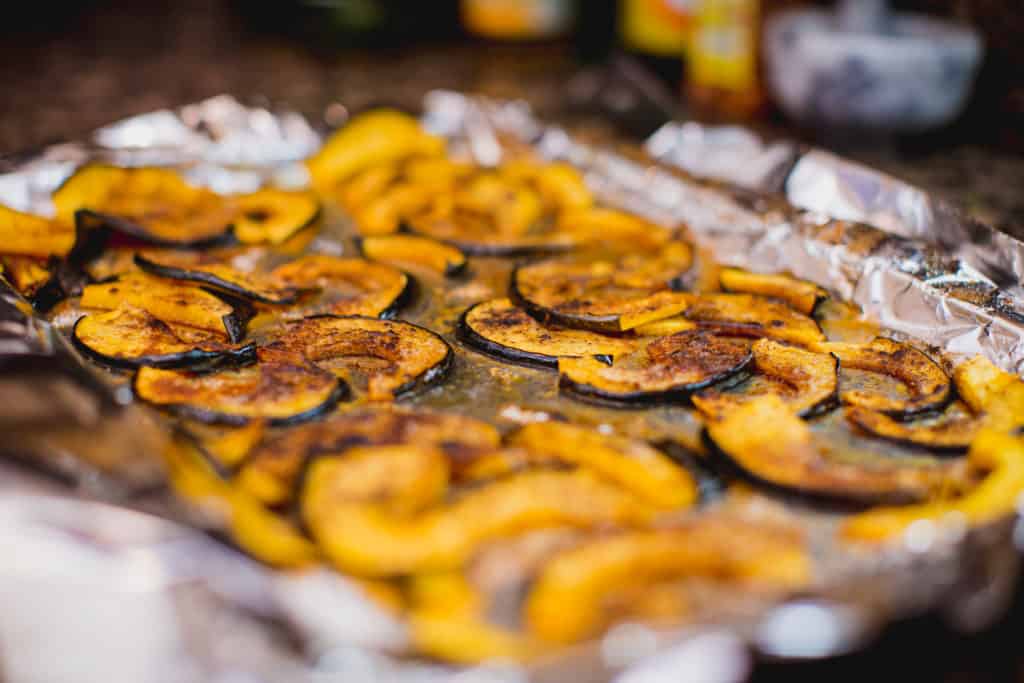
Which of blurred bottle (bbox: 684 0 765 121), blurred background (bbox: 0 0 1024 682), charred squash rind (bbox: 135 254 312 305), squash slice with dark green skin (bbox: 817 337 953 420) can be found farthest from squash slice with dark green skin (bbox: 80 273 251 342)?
blurred bottle (bbox: 684 0 765 121)

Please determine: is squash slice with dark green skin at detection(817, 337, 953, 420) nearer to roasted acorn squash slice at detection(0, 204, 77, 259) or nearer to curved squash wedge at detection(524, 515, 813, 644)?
curved squash wedge at detection(524, 515, 813, 644)

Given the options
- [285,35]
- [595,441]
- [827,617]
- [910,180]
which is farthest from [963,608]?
[285,35]

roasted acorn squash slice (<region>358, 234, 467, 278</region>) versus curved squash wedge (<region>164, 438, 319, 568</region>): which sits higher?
curved squash wedge (<region>164, 438, 319, 568</region>)

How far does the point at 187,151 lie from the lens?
346cm

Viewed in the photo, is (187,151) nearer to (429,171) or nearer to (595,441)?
(429,171)

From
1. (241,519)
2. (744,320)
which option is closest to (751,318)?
(744,320)

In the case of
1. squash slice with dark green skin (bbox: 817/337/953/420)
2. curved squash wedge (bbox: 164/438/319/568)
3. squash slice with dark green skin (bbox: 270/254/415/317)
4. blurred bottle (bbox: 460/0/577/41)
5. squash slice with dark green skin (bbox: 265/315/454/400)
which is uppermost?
blurred bottle (bbox: 460/0/577/41)

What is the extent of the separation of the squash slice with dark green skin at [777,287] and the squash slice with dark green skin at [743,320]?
0.03 metres

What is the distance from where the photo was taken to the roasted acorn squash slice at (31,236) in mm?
2516

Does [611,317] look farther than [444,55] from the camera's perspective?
No

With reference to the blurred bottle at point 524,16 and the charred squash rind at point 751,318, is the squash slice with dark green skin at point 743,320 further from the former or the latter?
the blurred bottle at point 524,16

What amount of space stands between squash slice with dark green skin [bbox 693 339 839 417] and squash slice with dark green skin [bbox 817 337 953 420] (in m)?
0.06

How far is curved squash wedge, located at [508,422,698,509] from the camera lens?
1608 millimetres

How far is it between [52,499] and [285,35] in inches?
→ 221
